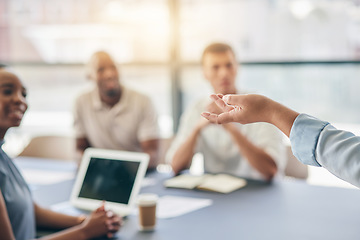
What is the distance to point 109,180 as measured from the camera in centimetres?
198

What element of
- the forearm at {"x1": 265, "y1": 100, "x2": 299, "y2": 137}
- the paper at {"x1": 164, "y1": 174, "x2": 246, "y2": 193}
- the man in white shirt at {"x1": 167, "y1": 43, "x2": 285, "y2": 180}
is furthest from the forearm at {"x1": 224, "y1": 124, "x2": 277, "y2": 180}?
the forearm at {"x1": 265, "y1": 100, "x2": 299, "y2": 137}

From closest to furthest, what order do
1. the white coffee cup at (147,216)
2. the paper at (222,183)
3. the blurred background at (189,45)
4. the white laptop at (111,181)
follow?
the white coffee cup at (147,216) < the white laptop at (111,181) < the paper at (222,183) < the blurred background at (189,45)

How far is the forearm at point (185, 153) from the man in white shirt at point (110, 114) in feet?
1.39

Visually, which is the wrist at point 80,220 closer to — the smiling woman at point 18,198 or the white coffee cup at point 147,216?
the smiling woman at point 18,198

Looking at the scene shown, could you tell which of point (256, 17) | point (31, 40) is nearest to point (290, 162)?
point (256, 17)

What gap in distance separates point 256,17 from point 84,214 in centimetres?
257

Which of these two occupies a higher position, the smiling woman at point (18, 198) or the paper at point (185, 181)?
the smiling woman at point (18, 198)

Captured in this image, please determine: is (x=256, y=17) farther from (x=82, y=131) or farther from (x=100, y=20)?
(x=82, y=131)

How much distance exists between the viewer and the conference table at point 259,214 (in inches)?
64.2

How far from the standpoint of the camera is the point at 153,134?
9.74ft

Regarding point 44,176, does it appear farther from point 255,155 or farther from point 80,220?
point 255,155

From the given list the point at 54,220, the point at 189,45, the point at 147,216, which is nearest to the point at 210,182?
the point at 147,216

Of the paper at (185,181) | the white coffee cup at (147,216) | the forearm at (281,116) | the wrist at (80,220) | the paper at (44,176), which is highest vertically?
the forearm at (281,116)

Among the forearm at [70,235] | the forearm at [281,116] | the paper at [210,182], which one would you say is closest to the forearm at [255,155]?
the paper at [210,182]
